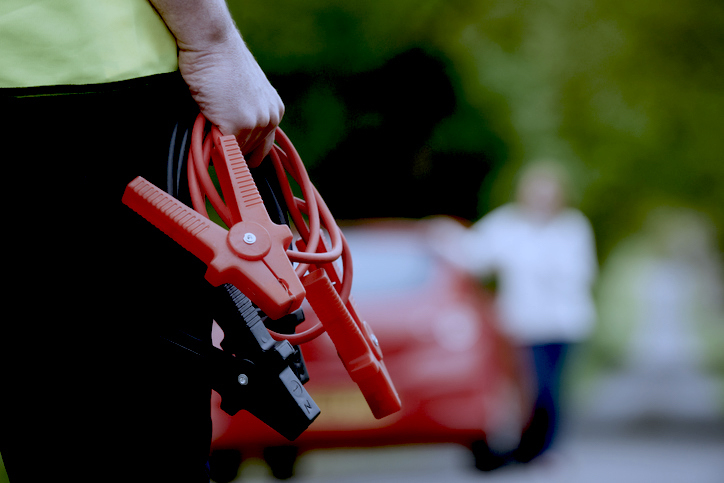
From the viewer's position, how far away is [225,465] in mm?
5840

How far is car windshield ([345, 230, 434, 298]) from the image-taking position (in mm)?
5945

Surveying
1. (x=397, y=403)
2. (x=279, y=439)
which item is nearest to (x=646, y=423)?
(x=279, y=439)

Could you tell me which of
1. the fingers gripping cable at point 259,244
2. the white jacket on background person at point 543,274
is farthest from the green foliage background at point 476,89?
the fingers gripping cable at point 259,244

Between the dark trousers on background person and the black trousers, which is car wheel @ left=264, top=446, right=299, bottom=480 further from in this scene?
the black trousers

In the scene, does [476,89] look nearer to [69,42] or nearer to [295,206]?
[295,206]

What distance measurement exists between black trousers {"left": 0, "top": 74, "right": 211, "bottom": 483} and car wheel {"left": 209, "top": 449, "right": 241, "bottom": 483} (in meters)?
4.56

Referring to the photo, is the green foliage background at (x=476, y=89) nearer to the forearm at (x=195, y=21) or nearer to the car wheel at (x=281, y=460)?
the car wheel at (x=281, y=460)

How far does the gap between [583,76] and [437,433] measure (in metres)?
11.5

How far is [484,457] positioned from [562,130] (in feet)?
33.8

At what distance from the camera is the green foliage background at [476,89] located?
40.0ft

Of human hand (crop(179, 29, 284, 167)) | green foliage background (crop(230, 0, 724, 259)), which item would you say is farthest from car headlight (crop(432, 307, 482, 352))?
green foliage background (crop(230, 0, 724, 259))

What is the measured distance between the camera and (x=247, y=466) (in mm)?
6633

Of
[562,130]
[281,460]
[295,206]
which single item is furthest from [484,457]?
[562,130]

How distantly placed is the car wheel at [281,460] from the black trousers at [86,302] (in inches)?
182
